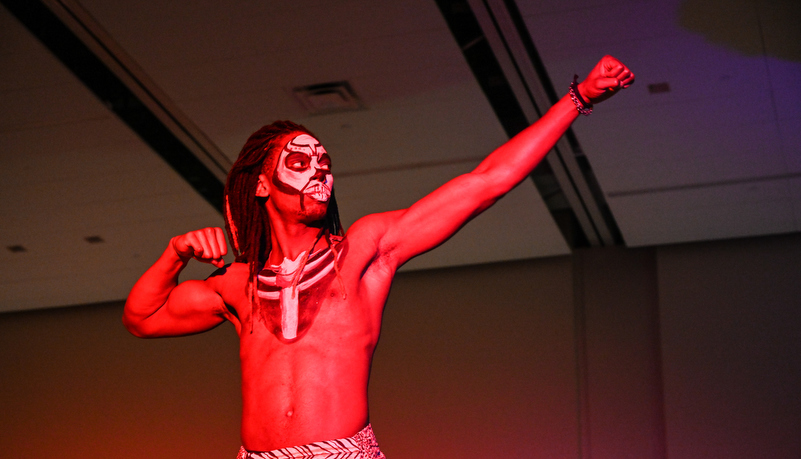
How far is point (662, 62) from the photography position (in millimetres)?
5148

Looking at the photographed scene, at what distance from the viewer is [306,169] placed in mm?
2111

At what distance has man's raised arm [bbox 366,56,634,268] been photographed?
6.64ft

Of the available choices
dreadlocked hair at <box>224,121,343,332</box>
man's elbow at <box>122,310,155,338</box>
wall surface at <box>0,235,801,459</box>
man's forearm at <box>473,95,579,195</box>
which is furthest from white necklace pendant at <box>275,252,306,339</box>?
wall surface at <box>0,235,801,459</box>

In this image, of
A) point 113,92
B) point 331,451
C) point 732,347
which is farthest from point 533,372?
point 331,451

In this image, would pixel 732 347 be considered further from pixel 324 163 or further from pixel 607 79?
pixel 324 163

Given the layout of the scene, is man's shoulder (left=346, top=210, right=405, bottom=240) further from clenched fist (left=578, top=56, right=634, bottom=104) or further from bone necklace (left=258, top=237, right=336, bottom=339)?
clenched fist (left=578, top=56, right=634, bottom=104)

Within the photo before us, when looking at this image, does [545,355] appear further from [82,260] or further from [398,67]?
[82,260]

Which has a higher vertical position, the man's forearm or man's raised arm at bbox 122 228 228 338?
the man's forearm

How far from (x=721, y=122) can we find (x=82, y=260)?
5.62 m

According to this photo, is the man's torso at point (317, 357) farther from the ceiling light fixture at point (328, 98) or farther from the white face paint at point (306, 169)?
the ceiling light fixture at point (328, 98)

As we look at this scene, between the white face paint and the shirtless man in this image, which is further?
the white face paint

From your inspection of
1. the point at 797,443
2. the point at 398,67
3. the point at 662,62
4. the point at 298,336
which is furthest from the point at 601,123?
the point at 298,336

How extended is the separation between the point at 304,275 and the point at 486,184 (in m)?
0.51

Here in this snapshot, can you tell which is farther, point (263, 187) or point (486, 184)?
point (263, 187)
